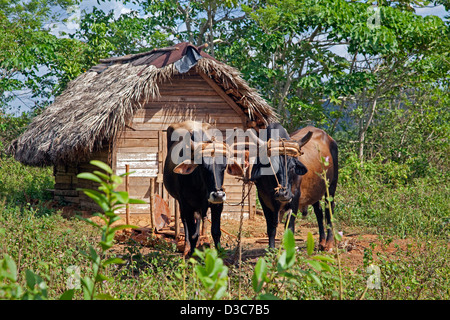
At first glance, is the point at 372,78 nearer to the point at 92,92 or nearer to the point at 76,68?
the point at 92,92

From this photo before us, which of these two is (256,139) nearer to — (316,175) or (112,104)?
(316,175)

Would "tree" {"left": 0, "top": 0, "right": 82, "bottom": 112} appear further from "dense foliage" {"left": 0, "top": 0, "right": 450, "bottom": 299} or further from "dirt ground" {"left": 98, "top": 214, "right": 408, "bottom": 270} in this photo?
"dirt ground" {"left": 98, "top": 214, "right": 408, "bottom": 270}

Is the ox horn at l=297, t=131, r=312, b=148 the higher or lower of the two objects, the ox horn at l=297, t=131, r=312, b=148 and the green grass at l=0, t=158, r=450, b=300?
the higher

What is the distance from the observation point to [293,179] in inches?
233

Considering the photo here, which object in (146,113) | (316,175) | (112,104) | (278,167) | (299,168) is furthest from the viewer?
(146,113)

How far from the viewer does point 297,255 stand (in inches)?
163

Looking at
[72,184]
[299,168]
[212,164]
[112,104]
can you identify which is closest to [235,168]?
[212,164]

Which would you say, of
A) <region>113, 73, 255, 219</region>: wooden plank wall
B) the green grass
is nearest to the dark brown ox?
the green grass

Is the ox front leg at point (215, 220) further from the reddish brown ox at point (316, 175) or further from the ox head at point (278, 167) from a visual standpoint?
the reddish brown ox at point (316, 175)

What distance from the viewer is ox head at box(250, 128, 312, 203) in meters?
5.46

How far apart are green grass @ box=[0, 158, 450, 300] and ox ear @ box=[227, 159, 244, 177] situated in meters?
1.07

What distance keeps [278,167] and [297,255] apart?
156 centimetres

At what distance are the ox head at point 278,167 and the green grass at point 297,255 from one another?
0.73m
